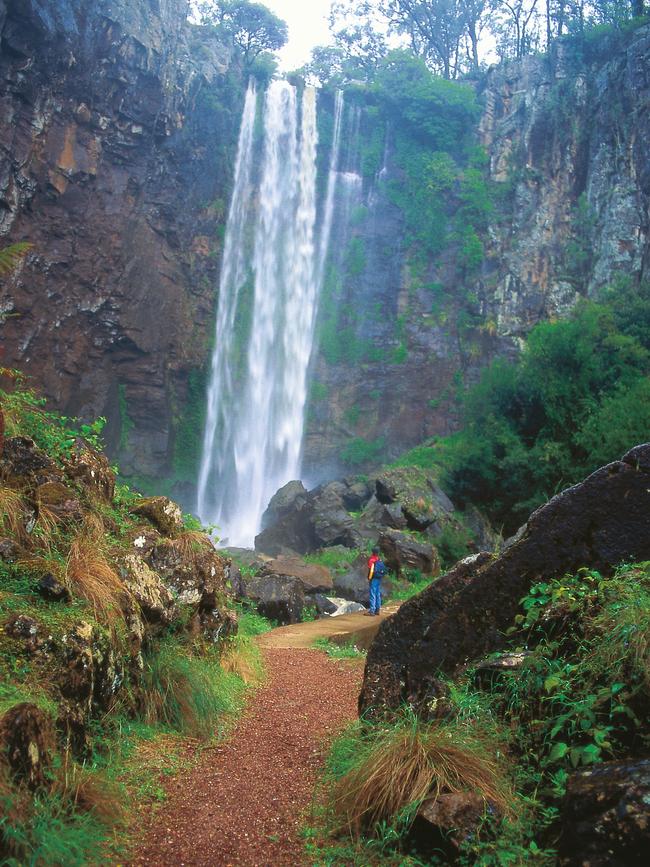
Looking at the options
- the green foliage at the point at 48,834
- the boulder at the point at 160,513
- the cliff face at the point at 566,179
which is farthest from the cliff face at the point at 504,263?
the green foliage at the point at 48,834

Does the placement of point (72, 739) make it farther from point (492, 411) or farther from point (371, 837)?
point (492, 411)

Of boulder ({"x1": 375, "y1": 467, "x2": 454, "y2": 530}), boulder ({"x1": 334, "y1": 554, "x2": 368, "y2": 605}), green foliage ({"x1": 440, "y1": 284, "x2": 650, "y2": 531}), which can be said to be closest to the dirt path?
boulder ({"x1": 334, "y1": 554, "x2": 368, "y2": 605})

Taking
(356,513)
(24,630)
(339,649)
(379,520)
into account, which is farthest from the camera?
(356,513)

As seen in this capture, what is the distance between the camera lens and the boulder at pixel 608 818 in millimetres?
2258

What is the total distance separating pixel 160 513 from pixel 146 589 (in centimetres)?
135

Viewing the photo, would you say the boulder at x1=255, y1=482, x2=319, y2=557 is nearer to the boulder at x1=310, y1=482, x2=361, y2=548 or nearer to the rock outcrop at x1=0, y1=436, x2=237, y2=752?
the boulder at x1=310, y1=482, x2=361, y2=548

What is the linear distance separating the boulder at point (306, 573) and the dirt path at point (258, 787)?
861 centimetres

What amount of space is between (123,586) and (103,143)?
89.1 feet

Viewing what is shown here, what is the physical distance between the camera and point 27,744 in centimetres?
281

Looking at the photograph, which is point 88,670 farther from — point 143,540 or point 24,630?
point 143,540

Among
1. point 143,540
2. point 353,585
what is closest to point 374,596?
point 353,585

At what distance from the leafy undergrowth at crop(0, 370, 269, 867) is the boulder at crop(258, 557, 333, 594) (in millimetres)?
9349

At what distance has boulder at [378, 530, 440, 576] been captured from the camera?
17547 millimetres

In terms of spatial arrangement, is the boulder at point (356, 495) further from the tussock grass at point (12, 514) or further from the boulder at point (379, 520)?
the tussock grass at point (12, 514)
